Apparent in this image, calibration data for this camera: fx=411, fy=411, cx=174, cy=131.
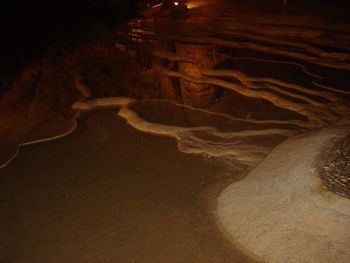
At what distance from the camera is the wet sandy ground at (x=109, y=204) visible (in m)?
3.53

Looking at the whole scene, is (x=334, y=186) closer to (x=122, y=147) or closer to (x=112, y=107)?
(x=122, y=147)

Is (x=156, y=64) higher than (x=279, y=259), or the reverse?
(x=156, y=64)

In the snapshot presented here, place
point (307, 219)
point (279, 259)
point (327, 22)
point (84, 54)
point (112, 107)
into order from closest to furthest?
point (279, 259) < point (307, 219) < point (112, 107) < point (84, 54) < point (327, 22)

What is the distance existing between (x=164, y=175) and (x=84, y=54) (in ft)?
22.6

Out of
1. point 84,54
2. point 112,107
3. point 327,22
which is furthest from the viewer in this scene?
point 327,22

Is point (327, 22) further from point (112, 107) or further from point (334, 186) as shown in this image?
point (334, 186)

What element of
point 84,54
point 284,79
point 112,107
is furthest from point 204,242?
point 84,54

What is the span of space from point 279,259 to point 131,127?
3.27 m

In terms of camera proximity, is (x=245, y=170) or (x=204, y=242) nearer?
(x=204, y=242)

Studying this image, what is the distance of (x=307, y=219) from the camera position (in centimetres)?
344

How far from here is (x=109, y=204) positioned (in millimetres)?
4152

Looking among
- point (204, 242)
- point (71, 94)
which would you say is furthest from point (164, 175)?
point (71, 94)

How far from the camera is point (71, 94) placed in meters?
7.55

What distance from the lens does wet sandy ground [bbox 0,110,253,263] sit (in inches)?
139
